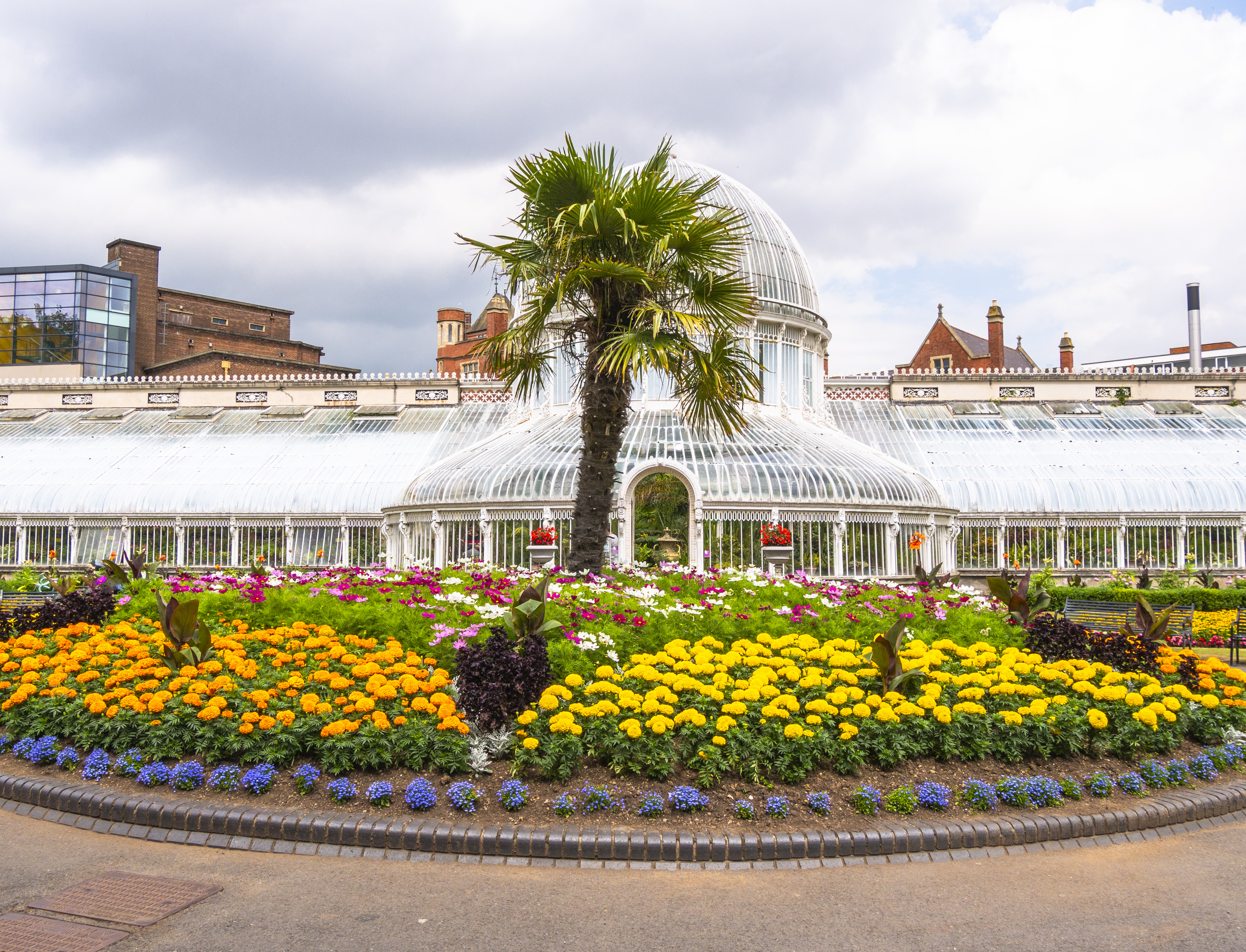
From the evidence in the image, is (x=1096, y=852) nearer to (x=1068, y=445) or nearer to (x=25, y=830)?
(x=25, y=830)

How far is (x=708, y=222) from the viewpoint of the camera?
39.6 ft

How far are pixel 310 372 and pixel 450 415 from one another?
28.2 metres

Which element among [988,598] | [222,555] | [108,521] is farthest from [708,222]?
[108,521]

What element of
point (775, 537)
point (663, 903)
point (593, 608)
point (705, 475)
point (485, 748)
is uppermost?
point (705, 475)

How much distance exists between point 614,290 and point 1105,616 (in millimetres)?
9161

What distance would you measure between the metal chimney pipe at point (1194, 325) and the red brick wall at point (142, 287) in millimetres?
50184

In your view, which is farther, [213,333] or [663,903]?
[213,333]

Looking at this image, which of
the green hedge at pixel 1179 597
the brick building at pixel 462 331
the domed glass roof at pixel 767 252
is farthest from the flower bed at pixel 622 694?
the brick building at pixel 462 331

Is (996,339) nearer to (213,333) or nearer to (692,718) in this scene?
(692,718)

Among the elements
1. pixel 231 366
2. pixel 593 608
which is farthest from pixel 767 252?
pixel 231 366

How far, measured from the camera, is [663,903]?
569 cm

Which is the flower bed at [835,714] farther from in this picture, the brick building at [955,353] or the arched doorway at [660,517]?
the brick building at [955,353]

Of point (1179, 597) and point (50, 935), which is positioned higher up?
point (1179, 597)

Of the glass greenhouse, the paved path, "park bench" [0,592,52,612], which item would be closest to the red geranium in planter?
the glass greenhouse
